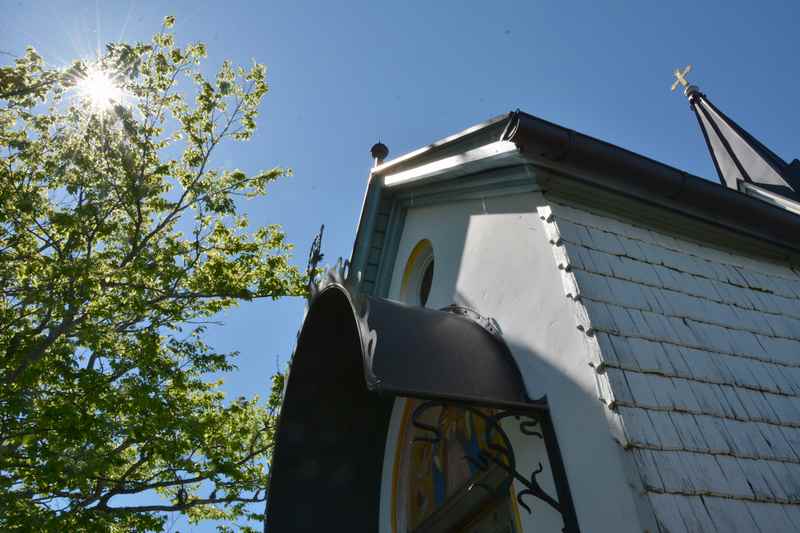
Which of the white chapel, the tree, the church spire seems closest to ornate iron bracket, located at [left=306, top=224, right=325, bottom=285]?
the white chapel

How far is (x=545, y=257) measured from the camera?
3.45 meters

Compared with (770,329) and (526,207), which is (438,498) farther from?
(770,329)

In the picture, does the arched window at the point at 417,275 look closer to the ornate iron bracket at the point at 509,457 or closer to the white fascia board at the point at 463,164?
the white fascia board at the point at 463,164

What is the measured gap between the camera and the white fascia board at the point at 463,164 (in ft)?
12.7

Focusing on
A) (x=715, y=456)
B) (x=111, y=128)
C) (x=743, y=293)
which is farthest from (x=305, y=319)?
(x=111, y=128)

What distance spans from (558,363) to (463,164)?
215cm

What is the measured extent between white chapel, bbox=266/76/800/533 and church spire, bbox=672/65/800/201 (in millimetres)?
10013

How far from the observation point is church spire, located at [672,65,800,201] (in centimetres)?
1300

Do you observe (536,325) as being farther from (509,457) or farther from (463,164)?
(463,164)

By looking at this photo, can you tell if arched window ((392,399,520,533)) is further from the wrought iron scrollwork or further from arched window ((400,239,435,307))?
arched window ((400,239,435,307))

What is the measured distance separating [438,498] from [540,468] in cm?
187

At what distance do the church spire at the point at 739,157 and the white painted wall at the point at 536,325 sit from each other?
420 inches

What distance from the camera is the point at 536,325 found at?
3328 millimetres

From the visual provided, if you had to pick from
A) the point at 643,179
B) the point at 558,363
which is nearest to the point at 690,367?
the point at 558,363
